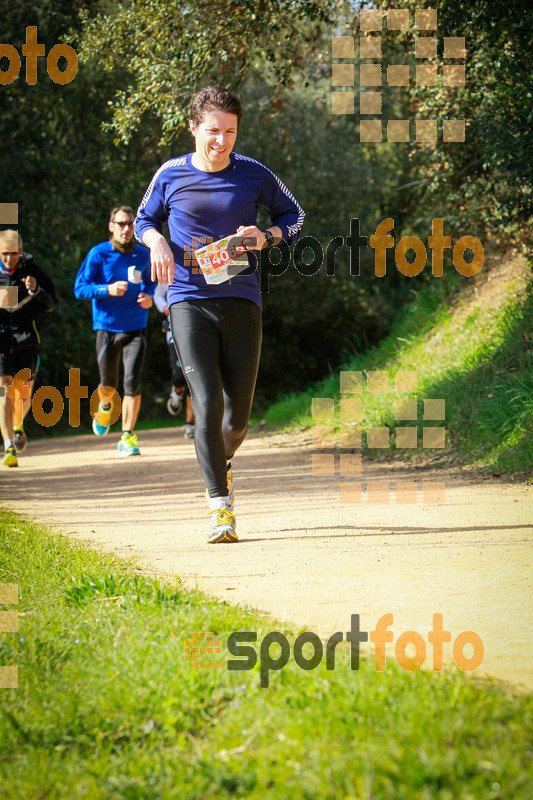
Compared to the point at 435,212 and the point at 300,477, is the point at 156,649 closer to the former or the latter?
the point at 300,477

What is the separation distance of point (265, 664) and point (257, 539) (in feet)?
8.11

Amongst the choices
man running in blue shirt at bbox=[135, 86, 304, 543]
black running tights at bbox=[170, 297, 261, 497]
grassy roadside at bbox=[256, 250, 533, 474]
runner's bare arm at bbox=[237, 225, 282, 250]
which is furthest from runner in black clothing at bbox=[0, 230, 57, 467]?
runner's bare arm at bbox=[237, 225, 282, 250]

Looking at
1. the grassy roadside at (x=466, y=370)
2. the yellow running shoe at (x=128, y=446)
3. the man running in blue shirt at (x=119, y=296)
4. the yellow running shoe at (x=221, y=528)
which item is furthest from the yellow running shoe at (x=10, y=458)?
the yellow running shoe at (x=221, y=528)

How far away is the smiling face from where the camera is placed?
5.28 meters

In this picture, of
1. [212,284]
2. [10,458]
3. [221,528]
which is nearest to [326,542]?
[221,528]

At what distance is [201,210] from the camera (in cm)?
532

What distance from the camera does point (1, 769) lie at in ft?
8.04

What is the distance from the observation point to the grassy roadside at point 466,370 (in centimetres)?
873

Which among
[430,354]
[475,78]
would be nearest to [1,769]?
[475,78]

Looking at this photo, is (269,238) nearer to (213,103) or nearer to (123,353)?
(213,103)

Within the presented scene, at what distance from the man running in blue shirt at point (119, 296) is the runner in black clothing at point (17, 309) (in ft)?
1.48

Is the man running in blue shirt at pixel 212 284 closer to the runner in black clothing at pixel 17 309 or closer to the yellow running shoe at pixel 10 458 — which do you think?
the runner in black clothing at pixel 17 309

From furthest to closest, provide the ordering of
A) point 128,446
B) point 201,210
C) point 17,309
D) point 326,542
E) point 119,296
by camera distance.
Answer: point 128,446
point 119,296
point 17,309
point 201,210
point 326,542

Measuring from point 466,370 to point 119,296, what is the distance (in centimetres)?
409
